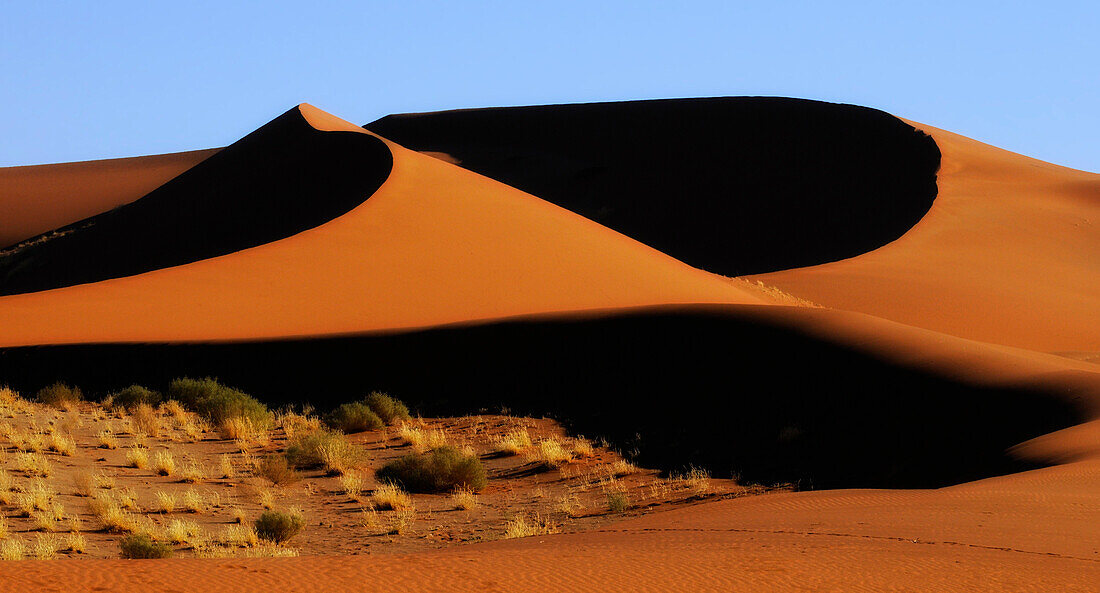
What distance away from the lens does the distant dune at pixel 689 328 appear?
7488mm

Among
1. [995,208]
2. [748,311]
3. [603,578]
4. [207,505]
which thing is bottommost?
[207,505]

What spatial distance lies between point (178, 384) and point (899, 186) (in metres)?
41.4

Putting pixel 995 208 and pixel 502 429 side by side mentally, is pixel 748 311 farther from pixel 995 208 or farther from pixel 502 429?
pixel 995 208

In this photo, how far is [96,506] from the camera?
13031 mm

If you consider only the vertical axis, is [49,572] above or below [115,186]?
below

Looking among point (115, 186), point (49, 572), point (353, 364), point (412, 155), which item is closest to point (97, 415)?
point (353, 364)

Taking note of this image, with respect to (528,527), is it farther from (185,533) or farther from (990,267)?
(990,267)

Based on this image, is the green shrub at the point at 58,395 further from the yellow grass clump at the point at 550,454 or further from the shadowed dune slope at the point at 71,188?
the shadowed dune slope at the point at 71,188

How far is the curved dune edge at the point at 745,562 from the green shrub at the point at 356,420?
11162 millimetres

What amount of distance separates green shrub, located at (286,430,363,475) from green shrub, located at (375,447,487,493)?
1.05 metres

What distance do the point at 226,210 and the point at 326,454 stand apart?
84.2 feet

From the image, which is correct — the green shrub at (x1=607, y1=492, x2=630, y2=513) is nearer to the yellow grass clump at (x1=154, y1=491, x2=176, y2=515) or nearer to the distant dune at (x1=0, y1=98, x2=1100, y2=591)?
the distant dune at (x1=0, y1=98, x2=1100, y2=591)

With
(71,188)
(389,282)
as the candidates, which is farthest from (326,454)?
(71,188)

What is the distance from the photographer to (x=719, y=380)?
19469 millimetres
